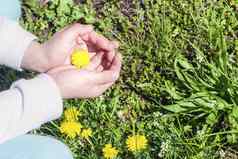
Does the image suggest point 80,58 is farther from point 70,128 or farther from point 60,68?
point 70,128

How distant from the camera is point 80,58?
1.64 meters

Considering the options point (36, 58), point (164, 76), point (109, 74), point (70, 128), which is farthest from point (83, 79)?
point (164, 76)

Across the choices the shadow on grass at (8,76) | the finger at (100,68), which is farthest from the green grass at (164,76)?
the finger at (100,68)

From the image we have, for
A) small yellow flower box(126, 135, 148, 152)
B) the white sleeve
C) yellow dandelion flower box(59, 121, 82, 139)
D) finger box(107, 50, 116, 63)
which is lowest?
small yellow flower box(126, 135, 148, 152)

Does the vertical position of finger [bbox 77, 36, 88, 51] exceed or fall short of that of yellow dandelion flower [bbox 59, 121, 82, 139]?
it exceeds it

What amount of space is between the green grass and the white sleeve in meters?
0.52

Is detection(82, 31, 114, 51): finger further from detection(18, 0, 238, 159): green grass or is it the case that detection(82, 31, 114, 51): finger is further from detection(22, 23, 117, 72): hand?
detection(18, 0, 238, 159): green grass

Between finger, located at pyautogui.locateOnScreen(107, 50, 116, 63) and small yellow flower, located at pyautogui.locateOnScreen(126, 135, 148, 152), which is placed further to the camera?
small yellow flower, located at pyautogui.locateOnScreen(126, 135, 148, 152)

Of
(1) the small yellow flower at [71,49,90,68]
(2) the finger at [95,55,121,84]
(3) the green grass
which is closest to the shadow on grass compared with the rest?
(3) the green grass

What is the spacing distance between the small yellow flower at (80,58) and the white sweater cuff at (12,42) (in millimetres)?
144

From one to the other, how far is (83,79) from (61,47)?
0.14 meters

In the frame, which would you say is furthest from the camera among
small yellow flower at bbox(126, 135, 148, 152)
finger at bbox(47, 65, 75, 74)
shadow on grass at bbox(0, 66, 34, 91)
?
shadow on grass at bbox(0, 66, 34, 91)

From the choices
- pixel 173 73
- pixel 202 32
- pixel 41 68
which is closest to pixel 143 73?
pixel 173 73

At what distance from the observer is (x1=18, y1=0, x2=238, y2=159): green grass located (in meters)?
2.01
